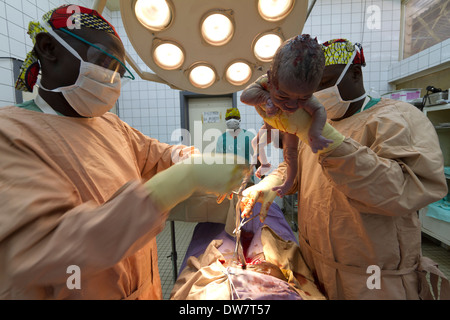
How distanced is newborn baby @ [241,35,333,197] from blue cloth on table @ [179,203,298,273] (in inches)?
39.8

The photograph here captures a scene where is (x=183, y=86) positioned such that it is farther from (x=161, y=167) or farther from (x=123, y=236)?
(x=123, y=236)

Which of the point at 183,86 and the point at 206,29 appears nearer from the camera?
the point at 206,29

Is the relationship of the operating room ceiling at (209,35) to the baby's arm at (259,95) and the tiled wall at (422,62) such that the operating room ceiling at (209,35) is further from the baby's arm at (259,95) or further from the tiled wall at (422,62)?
the tiled wall at (422,62)

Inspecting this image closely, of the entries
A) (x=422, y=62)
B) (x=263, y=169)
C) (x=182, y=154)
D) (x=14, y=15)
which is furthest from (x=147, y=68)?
(x=422, y=62)

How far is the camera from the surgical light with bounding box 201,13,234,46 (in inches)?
36.2

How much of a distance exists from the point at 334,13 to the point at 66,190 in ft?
16.5

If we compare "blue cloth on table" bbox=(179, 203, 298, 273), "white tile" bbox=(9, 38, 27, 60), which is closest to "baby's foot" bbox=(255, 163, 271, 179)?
"blue cloth on table" bbox=(179, 203, 298, 273)

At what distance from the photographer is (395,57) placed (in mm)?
4070

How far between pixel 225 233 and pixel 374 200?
115 cm

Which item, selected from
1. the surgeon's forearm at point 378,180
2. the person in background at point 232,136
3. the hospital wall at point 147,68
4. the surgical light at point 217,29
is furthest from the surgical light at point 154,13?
the hospital wall at point 147,68

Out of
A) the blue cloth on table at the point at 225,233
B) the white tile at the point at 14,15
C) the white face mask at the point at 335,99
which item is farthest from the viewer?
the white tile at the point at 14,15

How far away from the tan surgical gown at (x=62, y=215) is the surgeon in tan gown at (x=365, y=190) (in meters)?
0.60

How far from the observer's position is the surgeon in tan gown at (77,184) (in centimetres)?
55

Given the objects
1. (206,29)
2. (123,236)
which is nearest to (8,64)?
(206,29)
